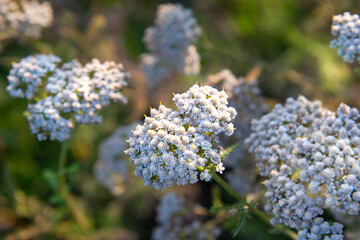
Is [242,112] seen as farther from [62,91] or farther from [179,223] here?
[62,91]

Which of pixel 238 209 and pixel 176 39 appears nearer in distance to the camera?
pixel 238 209

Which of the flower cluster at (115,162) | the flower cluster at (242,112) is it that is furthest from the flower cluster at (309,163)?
the flower cluster at (115,162)

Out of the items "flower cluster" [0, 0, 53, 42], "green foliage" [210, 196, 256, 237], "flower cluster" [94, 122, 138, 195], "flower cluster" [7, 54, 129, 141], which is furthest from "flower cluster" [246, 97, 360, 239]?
"flower cluster" [0, 0, 53, 42]

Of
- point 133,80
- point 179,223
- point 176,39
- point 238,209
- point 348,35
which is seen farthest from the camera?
point 133,80

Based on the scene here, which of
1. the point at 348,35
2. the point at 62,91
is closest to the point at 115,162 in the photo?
the point at 62,91

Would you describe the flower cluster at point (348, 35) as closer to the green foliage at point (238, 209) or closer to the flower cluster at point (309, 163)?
the flower cluster at point (309, 163)

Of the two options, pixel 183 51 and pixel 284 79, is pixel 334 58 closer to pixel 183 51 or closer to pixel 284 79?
pixel 284 79

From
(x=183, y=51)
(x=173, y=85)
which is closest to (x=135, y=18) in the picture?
(x=173, y=85)

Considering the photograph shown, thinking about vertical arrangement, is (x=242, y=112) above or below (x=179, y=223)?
above

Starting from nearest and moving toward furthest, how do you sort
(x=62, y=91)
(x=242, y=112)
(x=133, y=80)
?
1. (x=62, y=91)
2. (x=242, y=112)
3. (x=133, y=80)

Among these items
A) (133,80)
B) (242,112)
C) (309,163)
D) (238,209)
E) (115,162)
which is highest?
(133,80)
